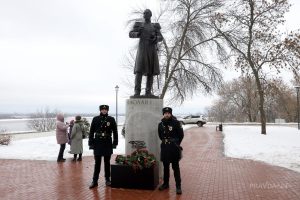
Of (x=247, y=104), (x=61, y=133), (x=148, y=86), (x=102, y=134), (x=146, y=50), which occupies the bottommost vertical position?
(x=61, y=133)

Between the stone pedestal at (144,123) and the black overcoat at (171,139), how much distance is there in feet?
3.25

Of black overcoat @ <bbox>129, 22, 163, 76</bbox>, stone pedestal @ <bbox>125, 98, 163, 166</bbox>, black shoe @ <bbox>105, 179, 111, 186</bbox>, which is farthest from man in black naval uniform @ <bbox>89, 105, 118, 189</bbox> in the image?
black overcoat @ <bbox>129, 22, 163, 76</bbox>

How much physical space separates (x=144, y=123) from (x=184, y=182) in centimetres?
172

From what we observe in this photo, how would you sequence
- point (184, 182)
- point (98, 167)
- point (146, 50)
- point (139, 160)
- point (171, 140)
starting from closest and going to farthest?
point (171, 140) → point (139, 160) → point (98, 167) → point (184, 182) → point (146, 50)

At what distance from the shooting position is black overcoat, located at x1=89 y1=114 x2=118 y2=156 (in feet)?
26.7

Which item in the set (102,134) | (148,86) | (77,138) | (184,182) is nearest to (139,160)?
(102,134)

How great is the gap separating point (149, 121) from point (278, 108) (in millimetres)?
58225

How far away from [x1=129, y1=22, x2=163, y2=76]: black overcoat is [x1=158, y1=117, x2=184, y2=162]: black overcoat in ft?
6.63

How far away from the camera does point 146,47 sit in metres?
9.43

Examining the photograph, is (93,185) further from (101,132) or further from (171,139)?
(171,139)

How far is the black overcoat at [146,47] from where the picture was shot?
9391 mm

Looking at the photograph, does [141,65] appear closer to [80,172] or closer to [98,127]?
[98,127]

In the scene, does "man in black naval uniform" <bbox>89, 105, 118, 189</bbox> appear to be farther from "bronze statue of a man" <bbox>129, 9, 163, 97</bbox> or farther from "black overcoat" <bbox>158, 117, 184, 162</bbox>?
"bronze statue of a man" <bbox>129, 9, 163, 97</bbox>

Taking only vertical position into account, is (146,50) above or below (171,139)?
above
